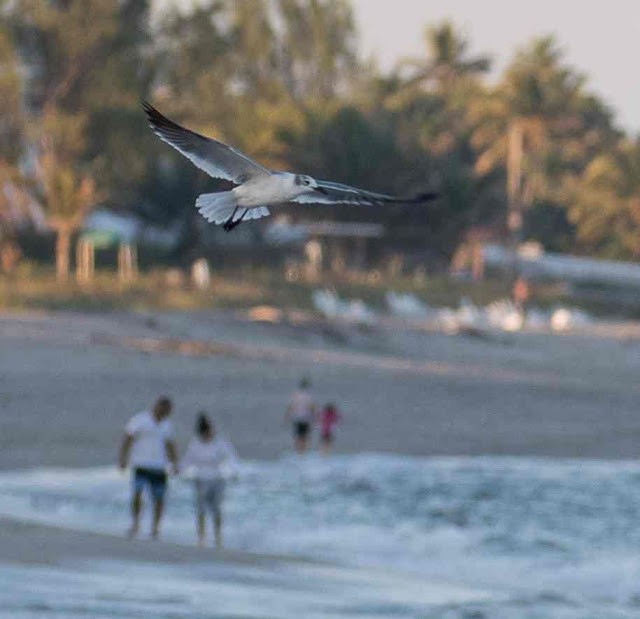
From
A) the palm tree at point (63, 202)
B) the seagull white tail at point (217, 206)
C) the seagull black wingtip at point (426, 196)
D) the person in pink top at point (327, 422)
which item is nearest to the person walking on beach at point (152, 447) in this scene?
the person in pink top at point (327, 422)

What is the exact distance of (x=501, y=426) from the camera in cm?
3422

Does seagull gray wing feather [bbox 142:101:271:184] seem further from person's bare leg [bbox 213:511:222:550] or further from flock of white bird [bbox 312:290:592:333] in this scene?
flock of white bird [bbox 312:290:592:333]

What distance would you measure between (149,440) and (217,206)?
1136 centimetres

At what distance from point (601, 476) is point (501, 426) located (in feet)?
25.8

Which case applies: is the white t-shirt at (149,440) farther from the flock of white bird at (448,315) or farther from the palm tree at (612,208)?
the palm tree at (612,208)

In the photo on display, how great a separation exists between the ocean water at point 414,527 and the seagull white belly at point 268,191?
7.84 metres

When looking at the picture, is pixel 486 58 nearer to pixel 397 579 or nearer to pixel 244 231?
pixel 244 231

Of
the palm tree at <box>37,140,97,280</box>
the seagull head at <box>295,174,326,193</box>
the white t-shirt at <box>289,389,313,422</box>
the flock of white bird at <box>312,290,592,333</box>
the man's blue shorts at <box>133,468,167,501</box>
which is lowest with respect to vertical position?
the man's blue shorts at <box>133,468,167,501</box>

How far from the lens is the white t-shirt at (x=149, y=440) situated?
17.0 meters

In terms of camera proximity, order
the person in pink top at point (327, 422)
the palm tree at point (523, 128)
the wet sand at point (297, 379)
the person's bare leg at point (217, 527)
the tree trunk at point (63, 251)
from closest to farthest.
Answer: the person's bare leg at point (217, 527) → the person in pink top at point (327, 422) → the wet sand at point (297, 379) → the tree trunk at point (63, 251) → the palm tree at point (523, 128)

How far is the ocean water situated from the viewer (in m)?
15.2

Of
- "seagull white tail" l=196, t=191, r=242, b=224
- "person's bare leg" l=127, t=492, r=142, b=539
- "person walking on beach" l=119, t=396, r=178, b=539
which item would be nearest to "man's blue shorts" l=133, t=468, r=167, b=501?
"person walking on beach" l=119, t=396, r=178, b=539

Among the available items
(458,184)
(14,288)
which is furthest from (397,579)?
(458,184)

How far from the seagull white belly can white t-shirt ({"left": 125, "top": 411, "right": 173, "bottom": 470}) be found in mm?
11669
